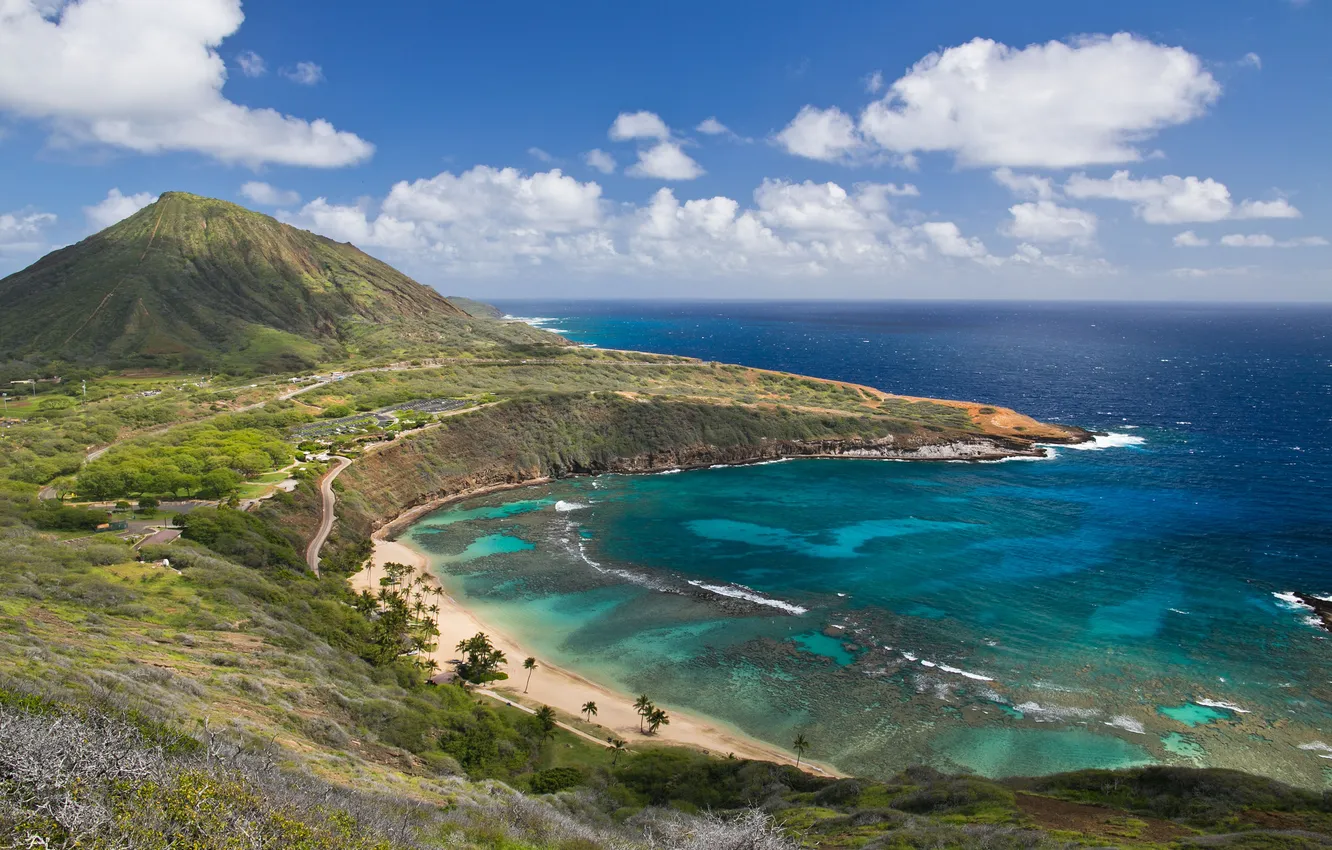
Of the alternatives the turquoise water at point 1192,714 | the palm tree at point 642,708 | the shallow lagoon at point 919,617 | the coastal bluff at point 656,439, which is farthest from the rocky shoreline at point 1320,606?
the coastal bluff at point 656,439

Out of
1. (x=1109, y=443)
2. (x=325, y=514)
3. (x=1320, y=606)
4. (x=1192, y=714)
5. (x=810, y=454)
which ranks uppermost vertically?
(x=325, y=514)

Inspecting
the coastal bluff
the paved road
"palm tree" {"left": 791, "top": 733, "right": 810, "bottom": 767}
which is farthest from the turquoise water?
the coastal bluff

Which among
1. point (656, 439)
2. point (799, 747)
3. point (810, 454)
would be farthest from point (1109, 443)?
point (799, 747)

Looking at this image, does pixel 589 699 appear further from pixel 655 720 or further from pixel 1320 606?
pixel 1320 606

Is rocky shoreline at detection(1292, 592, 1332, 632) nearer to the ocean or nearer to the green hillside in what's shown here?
the ocean

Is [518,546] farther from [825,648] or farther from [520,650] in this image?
[825,648]

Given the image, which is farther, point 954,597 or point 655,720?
point 954,597

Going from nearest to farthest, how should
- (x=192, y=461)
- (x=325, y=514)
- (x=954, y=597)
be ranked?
(x=954, y=597), (x=325, y=514), (x=192, y=461)
